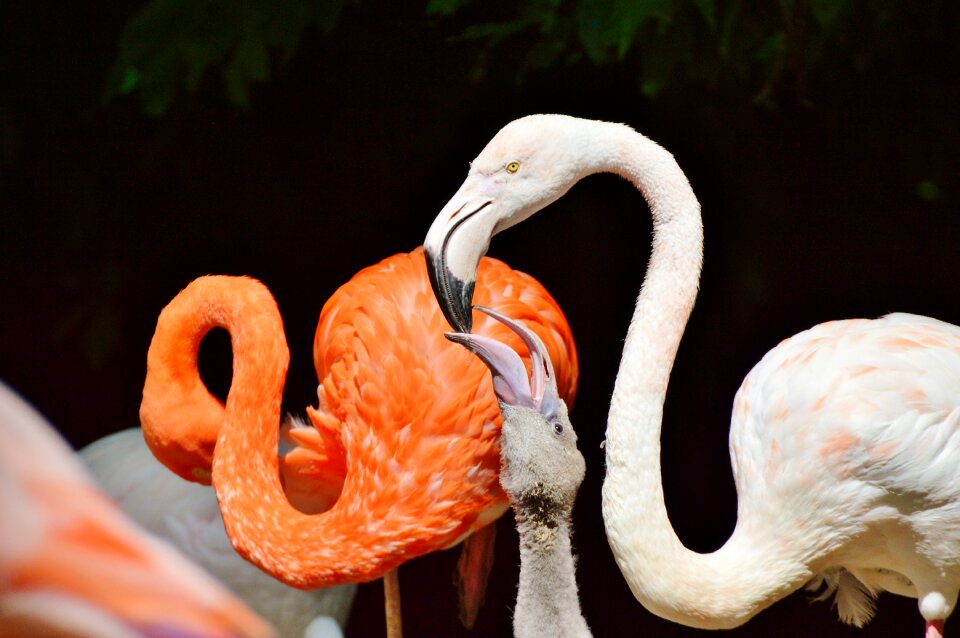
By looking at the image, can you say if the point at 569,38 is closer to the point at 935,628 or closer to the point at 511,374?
the point at 511,374

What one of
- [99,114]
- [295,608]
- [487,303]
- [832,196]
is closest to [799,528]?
[487,303]

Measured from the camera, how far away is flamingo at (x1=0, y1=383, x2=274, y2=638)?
85 cm

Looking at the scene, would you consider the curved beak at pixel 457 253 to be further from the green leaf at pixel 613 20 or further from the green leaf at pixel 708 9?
the green leaf at pixel 708 9

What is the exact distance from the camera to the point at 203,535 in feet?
9.09

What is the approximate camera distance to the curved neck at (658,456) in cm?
218

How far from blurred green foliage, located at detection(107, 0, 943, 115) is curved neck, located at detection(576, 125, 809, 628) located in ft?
1.54

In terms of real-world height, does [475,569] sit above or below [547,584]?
below

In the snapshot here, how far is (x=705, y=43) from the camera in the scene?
273cm

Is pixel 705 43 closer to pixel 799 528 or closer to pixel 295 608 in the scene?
pixel 799 528

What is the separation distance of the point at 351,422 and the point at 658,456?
653 millimetres

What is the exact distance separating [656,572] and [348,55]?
4.77 feet

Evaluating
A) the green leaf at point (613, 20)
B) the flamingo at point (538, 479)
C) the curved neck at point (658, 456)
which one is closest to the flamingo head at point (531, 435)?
the flamingo at point (538, 479)

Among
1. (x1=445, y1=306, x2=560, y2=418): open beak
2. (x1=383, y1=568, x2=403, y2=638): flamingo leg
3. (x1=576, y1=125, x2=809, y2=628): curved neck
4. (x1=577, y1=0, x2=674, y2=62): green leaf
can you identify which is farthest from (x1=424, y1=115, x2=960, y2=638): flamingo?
(x1=383, y1=568, x2=403, y2=638): flamingo leg

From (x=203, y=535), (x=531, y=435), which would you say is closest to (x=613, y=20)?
(x=531, y=435)
